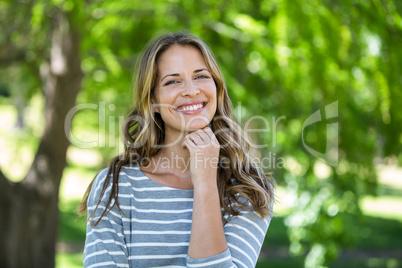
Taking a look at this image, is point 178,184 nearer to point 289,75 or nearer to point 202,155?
point 202,155

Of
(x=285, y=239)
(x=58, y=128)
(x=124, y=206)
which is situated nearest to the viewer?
(x=124, y=206)

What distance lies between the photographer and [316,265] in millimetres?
4711

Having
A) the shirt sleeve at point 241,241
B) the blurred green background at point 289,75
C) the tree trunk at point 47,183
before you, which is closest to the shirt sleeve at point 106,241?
the shirt sleeve at point 241,241

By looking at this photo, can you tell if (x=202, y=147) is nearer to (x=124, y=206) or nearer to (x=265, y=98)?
(x=124, y=206)

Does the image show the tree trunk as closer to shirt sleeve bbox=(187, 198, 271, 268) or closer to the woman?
the woman

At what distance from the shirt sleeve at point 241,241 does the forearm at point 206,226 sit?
25 millimetres

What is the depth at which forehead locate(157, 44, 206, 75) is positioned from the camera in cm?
202

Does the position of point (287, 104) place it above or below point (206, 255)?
above

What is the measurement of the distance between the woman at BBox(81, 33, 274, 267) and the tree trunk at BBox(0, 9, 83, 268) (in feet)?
11.3

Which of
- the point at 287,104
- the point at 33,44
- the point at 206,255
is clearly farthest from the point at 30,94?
the point at 206,255

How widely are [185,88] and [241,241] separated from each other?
0.65 m

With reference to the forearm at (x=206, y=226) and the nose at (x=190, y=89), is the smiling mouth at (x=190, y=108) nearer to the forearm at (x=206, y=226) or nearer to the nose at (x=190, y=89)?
the nose at (x=190, y=89)

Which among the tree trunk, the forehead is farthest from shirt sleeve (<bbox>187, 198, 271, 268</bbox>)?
the tree trunk

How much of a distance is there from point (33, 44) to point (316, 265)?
405 cm
